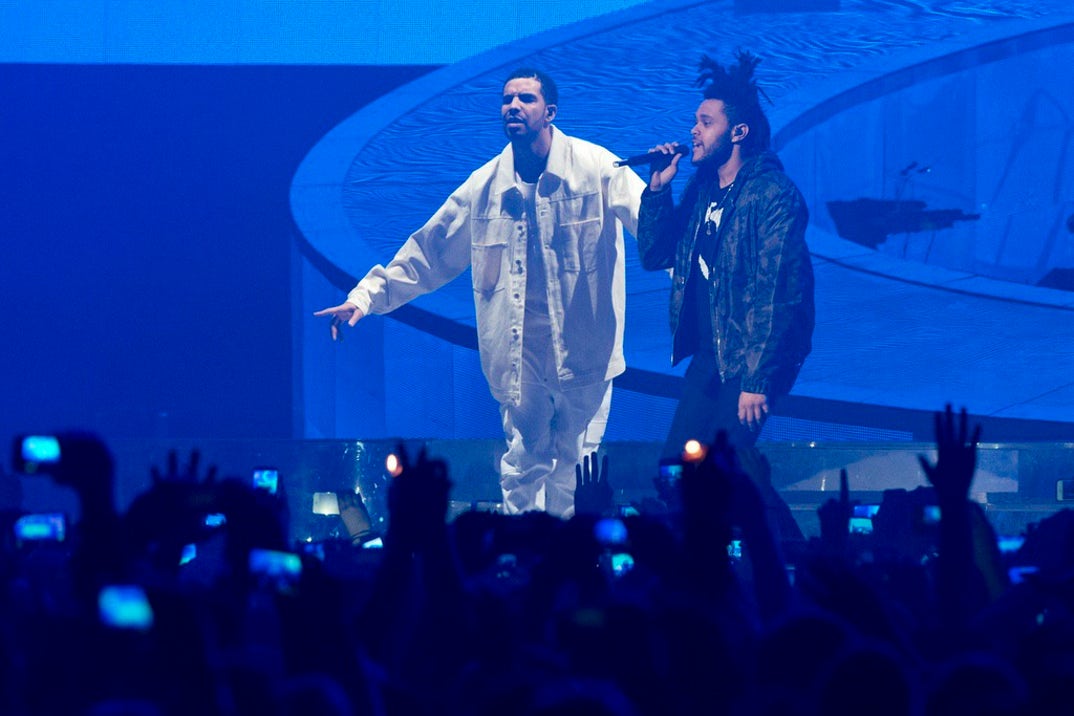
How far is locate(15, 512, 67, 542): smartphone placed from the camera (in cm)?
248

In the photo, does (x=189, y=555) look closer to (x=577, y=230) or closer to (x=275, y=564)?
(x=275, y=564)

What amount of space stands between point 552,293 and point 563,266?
15 centimetres

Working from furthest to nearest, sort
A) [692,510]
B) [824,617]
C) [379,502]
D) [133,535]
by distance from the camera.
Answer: [379,502] < [133,535] < [692,510] < [824,617]

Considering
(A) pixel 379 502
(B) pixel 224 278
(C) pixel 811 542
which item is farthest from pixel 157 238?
(C) pixel 811 542

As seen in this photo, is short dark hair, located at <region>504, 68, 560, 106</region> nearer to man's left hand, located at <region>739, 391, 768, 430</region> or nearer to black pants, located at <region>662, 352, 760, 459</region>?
black pants, located at <region>662, 352, 760, 459</region>

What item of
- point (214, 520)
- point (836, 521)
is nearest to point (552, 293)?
point (836, 521)

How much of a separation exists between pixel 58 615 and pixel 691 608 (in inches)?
27.6

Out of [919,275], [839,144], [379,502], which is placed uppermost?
[839,144]

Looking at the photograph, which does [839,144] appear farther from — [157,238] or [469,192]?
[157,238]

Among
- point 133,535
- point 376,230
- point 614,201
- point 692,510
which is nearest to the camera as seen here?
point 692,510

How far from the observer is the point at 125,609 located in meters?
1.36

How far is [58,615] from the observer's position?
163cm

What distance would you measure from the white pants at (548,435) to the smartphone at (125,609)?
18.6 feet

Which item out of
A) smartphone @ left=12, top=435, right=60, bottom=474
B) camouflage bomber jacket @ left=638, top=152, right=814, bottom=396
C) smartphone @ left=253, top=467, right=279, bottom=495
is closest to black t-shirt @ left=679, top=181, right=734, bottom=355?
camouflage bomber jacket @ left=638, top=152, right=814, bottom=396
